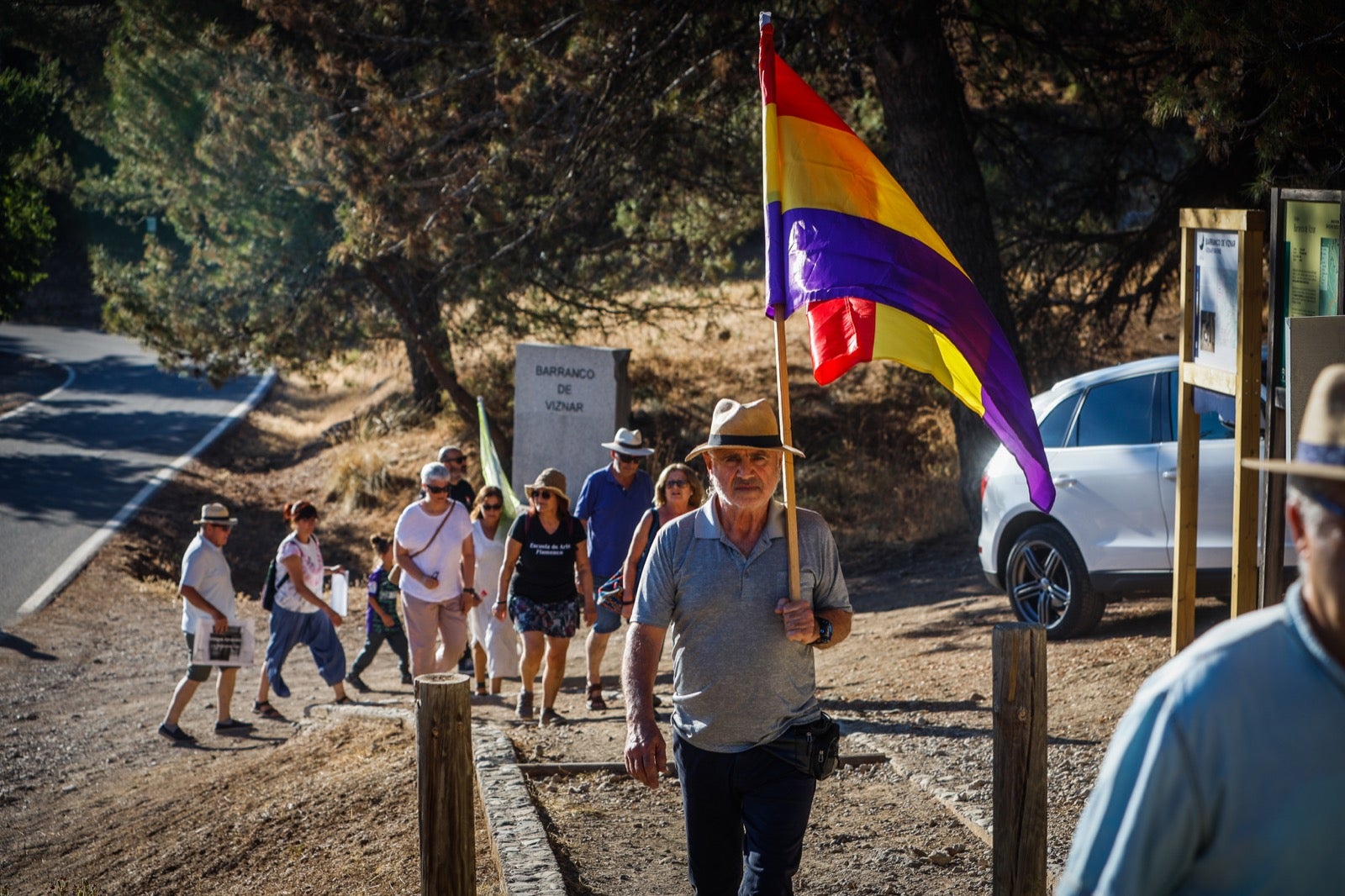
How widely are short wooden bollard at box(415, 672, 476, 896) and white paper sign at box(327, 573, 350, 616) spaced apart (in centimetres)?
737

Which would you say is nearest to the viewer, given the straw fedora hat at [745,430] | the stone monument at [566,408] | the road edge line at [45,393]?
the straw fedora hat at [745,430]

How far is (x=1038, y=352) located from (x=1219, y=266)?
8.63m

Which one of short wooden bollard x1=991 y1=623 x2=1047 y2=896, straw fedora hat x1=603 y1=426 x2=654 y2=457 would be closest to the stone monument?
straw fedora hat x1=603 y1=426 x2=654 y2=457

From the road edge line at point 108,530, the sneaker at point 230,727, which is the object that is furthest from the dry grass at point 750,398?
the sneaker at point 230,727

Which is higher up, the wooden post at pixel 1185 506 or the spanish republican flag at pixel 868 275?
the spanish republican flag at pixel 868 275

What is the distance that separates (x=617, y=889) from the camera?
18.1ft

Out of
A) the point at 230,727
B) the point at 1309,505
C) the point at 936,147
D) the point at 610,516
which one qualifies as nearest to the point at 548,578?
the point at 610,516

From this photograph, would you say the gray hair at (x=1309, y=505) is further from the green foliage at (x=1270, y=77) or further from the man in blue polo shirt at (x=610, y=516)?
the man in blue polo shirt at (x=610, y=516)

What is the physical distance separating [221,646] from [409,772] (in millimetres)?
3555

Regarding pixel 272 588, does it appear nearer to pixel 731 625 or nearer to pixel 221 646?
pixel 221 646

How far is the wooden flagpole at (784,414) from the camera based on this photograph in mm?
4109

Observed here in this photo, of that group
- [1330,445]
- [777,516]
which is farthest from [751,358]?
[1330,445]

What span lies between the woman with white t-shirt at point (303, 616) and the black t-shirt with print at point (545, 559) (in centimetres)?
255

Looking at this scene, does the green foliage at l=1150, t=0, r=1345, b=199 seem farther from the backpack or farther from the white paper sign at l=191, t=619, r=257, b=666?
the white paper sign at l=191, t=619, r=257, b=666
